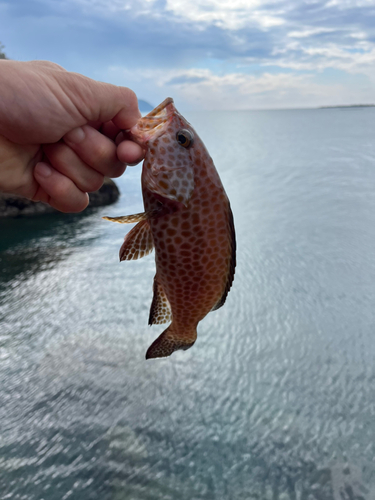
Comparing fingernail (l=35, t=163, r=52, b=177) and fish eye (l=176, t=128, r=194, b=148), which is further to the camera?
fingernail (l=35, t=163, r=52, b=177)

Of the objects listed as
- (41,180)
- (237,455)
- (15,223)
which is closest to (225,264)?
(41,180)

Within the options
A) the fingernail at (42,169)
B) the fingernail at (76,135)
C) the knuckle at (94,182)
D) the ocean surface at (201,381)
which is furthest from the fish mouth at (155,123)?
the ocean surface at (201,381)

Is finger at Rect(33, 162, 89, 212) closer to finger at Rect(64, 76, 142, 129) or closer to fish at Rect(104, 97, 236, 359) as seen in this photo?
finger at Rect(64, 76, 142, 129)

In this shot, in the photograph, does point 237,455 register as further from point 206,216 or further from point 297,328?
point 206,216

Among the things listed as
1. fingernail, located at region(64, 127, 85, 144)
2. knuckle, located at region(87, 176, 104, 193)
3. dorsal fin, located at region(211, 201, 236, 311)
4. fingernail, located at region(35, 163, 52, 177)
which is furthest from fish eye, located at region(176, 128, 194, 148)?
fingernail, located at region(35, 163, 52, 177)

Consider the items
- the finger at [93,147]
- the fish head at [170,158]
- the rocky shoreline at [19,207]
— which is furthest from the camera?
the rocky shoreline at [19,207]

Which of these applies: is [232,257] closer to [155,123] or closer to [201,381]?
[155,123]

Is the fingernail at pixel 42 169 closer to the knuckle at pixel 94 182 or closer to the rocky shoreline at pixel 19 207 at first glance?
the knuckle at pixel 94 182
